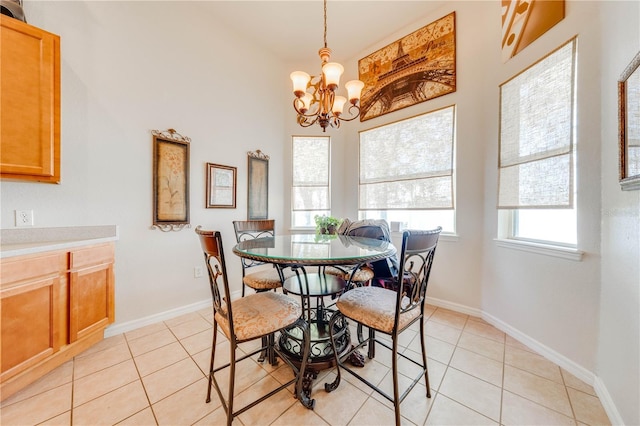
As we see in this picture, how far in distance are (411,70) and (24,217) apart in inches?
162

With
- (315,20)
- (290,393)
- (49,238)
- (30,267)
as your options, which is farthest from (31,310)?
(315,20)

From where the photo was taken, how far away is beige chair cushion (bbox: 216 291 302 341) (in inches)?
46.9

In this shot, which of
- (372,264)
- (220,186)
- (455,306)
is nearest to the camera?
(372,264)

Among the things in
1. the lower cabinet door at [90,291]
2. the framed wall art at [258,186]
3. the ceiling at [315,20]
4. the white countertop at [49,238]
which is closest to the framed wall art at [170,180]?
the white countertop at [49,238]

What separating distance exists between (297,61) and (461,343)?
426cm

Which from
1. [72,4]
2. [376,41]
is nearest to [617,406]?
[376,41]

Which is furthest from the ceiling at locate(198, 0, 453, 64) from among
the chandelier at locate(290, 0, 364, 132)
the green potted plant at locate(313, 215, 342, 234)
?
the green potted plant at locate(313, 215, 342, 234)

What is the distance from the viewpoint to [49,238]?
1.76 m

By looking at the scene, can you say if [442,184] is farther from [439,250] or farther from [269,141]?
[269,141]

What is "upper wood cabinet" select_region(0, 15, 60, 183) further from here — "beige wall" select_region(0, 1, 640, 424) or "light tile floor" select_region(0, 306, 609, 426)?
"light tile floor" select_region(0, 306, 609, 426)

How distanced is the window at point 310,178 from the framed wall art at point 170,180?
1.58 meters

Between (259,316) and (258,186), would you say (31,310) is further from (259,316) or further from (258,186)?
(258,186)

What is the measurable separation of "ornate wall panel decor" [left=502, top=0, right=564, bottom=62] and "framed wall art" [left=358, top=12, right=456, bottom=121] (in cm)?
50

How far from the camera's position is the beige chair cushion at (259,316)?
1.19 m
